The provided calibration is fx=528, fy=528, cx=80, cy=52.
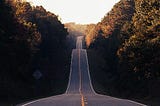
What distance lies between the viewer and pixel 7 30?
7262cm

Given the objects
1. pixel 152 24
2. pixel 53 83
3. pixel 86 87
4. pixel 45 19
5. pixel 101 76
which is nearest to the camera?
pixel 152 24

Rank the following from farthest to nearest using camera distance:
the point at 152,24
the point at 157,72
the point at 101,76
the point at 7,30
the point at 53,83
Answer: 1. the point at 101,76
2. the point at 53,83
3. the point at 7,30
4. the point at 152,24
5. the point at 157,72

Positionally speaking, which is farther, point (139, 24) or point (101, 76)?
point (101, 76)

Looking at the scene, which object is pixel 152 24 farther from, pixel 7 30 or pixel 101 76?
pixel 101 76

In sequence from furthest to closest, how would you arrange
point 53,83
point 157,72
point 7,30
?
point 53,83 < point 7,30 < point 157,72

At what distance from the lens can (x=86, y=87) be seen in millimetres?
101500

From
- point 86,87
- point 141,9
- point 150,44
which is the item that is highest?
point 141,9

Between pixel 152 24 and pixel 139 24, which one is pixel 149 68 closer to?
pixel 152 24

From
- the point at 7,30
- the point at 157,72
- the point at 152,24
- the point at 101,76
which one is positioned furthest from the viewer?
the point at 101,76

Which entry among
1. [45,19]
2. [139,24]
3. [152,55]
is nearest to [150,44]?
[152,55]

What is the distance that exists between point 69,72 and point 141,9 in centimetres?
5655

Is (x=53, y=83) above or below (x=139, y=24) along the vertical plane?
below

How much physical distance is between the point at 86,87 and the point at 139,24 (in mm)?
30430

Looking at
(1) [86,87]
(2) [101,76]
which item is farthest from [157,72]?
(2) [101,76]
